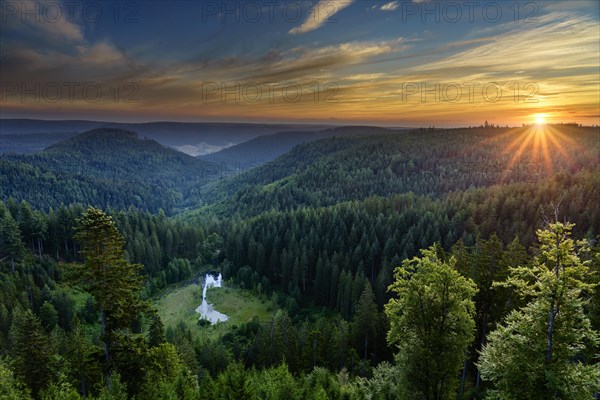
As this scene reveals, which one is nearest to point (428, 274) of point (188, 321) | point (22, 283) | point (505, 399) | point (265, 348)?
point (505, 399)

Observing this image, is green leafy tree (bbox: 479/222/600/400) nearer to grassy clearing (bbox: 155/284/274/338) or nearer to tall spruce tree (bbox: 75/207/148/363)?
tall spruce tree (bbox: 75/207/148/363)

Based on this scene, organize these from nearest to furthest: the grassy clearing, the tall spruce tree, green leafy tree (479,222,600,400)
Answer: green leafy tree (479,222,600,400)
the tall spruce tree
the grassy clearing

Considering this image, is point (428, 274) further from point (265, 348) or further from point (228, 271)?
point (228, 271)

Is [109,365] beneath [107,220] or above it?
beneath

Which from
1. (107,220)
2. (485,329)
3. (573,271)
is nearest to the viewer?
(573,271)

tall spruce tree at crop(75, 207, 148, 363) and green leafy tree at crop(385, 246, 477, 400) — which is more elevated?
tall spruce tree at crop(75, 207, 148, 363)

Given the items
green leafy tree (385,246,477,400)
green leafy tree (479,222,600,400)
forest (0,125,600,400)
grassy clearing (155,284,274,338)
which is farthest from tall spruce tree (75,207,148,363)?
grassy clearing (155,284,274,338)
